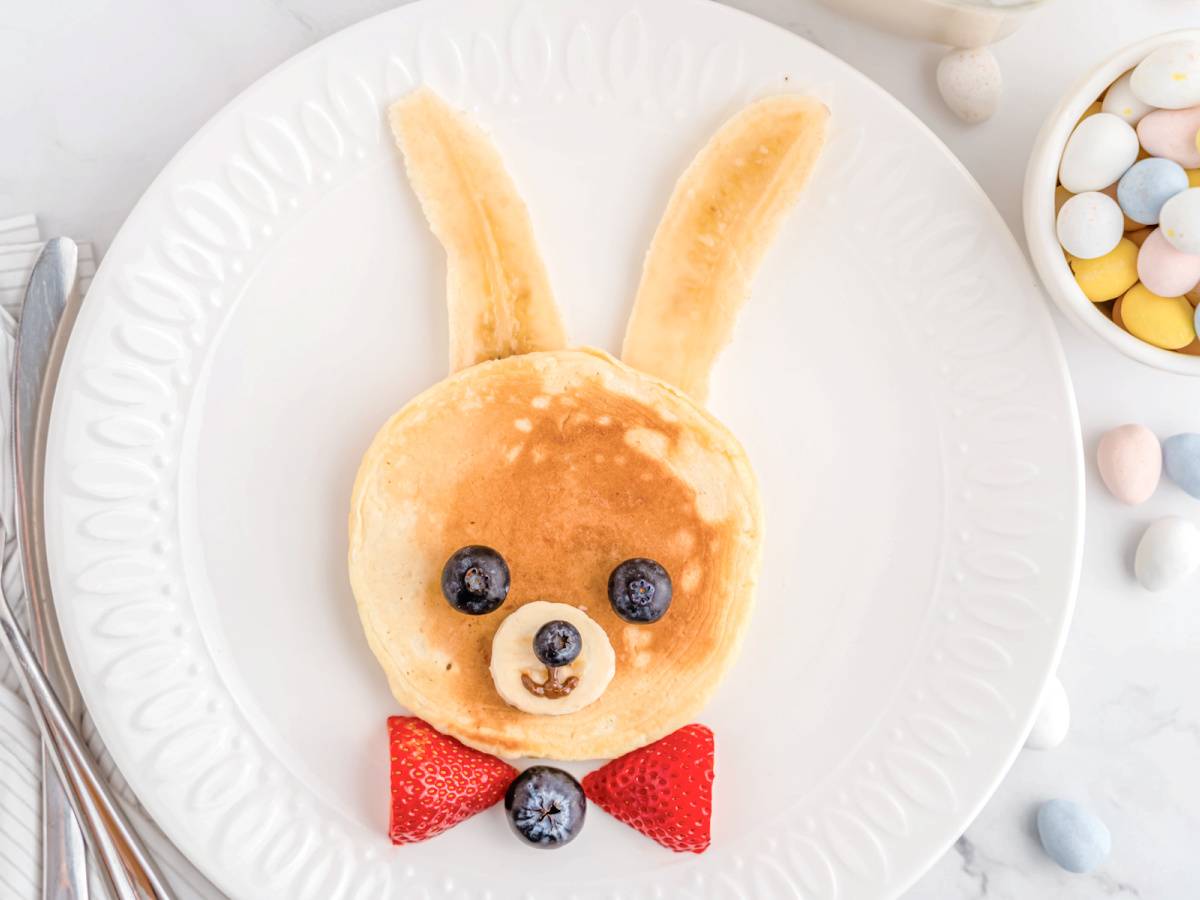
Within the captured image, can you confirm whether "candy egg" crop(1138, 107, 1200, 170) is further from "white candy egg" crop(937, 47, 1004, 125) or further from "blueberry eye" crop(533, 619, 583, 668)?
"blueberry eye" crop(533, 619, 583, 668)

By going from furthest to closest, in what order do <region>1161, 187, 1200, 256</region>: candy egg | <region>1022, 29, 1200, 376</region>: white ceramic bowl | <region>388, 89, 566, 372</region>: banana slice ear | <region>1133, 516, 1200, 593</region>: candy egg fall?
1. <region>1133, 516, 1200, 593</region>: candy egg
2. <region>388, 89, 566, 372</region>: banana slice ear
3. <region>1022, 29, 1200, 376</region>: white ceramic bowl
4. <region>1161, 187, 1200, 256</region>: candy egg

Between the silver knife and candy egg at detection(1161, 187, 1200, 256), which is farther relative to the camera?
the silver knife

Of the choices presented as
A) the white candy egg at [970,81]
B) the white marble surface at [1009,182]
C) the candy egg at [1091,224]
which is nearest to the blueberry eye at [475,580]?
the white marble surface at [1009,182]

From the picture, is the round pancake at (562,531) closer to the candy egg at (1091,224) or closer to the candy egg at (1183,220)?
the candy egg at (1091,224)

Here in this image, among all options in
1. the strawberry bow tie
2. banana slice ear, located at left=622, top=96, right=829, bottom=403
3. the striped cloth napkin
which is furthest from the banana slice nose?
the striped cloth napkin

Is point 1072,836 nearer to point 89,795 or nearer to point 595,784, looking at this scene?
point 595,784

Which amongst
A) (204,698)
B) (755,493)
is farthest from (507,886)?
(755,493)
